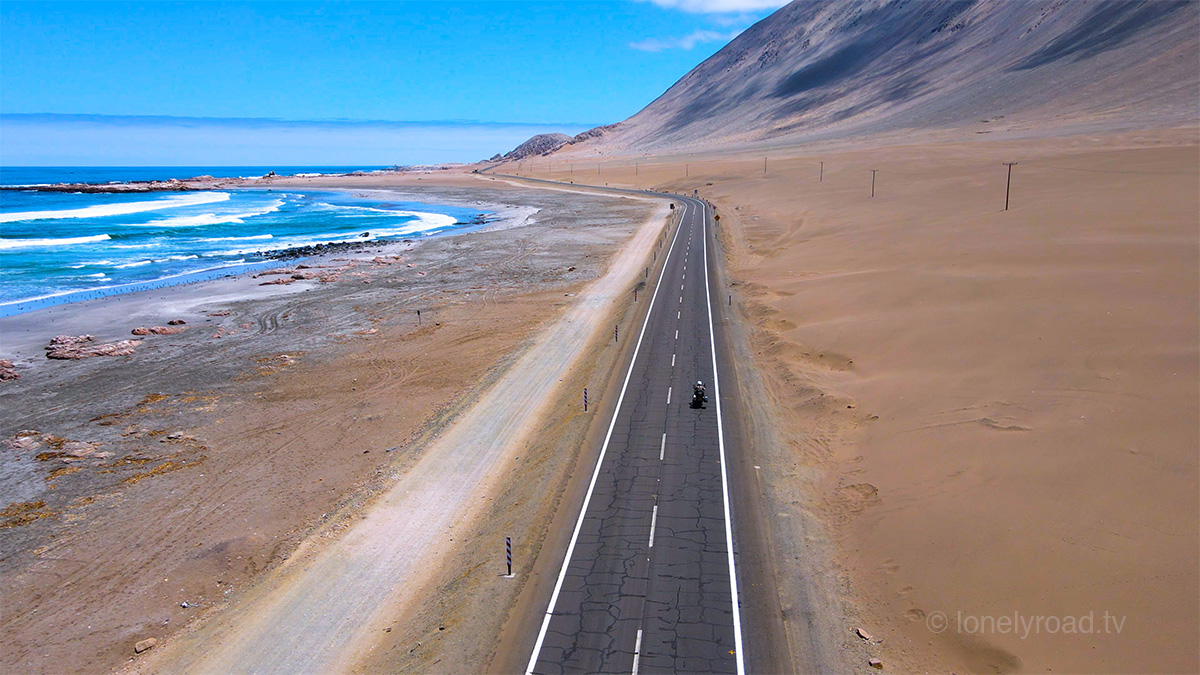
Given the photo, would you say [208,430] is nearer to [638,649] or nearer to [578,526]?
[578,526]

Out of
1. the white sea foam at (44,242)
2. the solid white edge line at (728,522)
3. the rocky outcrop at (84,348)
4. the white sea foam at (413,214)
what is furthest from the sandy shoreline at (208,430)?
the white sea foam at (413,214)

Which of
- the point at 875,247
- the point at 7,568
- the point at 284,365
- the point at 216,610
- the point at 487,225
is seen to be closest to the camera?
the point at 216,610

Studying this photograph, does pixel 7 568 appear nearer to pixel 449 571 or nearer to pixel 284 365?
pixel 449 571

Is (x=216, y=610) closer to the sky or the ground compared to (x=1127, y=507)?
closer to the ground

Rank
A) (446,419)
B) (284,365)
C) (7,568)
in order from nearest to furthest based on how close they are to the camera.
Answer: (7,568)
(446,419)
(284,365)

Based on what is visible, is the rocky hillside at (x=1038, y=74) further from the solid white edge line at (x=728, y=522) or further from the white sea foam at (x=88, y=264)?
the white sea foam at (x=88, y=264)

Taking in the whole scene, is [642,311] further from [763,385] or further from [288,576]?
[288,576]

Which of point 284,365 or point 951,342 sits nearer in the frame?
point 951,342

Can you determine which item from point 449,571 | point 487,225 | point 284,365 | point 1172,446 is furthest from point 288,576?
point 487,225
